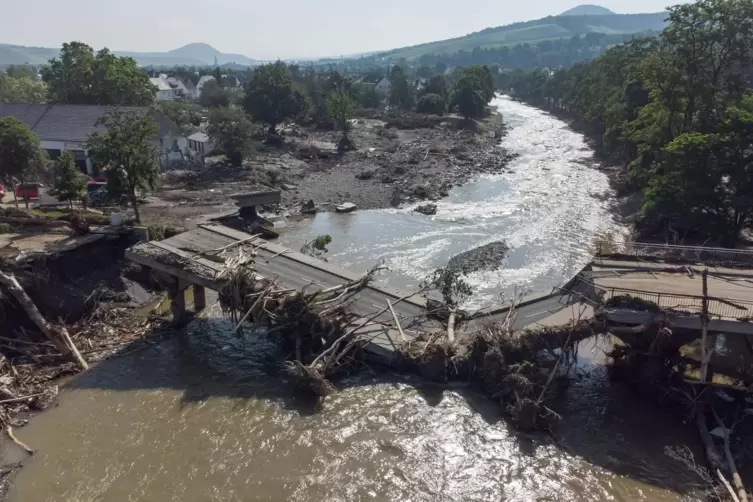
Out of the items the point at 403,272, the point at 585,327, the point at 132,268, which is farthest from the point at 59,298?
the point at 585,327

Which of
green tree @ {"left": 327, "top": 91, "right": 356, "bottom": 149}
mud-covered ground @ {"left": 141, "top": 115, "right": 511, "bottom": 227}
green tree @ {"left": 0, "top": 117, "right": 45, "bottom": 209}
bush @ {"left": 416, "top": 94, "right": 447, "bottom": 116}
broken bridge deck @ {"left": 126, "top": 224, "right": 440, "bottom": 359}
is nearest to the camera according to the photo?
broken bridge deck @ {"left": 126, "top": 224, "right": 440, "bottom": 359}

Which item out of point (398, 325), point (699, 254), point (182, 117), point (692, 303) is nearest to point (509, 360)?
point (398, 325)

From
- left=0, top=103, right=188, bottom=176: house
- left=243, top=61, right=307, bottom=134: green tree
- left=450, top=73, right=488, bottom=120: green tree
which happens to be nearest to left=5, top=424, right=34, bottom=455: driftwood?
left=0, top=103, right=188, bottom=176: house

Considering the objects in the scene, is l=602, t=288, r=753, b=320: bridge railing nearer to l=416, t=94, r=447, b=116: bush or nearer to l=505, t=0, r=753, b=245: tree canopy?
l=505, t=0, r=753, b=245: tree canopy

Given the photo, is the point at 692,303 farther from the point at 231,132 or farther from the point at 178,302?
the point at 231,132

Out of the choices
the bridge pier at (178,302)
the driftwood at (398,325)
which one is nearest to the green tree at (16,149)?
the bridge pier at (178,302)

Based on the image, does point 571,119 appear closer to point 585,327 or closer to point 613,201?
point 613,201
